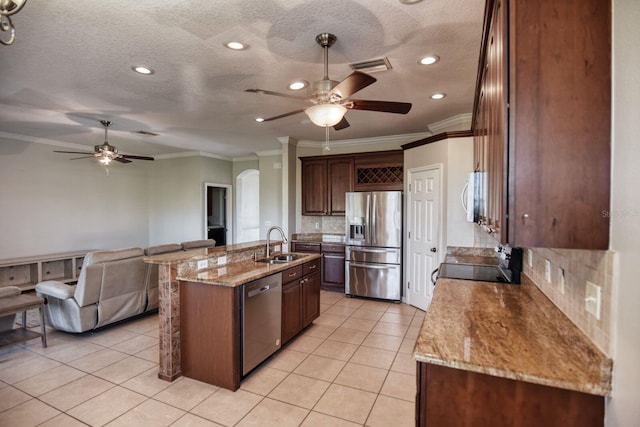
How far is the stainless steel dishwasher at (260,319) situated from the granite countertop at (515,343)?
4.96 ft

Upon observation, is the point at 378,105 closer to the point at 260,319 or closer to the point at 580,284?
the point at 580,284

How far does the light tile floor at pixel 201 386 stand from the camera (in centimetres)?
226

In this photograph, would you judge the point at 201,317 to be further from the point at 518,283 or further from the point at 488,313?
the point at 518,283

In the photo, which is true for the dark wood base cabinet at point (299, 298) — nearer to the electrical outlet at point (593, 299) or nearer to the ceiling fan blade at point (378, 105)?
the ceiling fan blade at point (378, 105)

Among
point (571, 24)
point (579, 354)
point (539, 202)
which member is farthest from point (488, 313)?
point (571, 24)

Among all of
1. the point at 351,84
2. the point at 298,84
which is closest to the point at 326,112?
the point at 351,84

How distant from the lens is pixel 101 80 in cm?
320

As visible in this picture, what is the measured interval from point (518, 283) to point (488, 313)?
3.05ft

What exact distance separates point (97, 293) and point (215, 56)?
9.48 ft

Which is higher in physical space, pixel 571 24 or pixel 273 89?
pixel 273 89

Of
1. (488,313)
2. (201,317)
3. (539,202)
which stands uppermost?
(539,202)

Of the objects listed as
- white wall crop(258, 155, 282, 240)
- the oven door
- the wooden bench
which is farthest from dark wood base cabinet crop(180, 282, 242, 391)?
white wall crop(258, 155, 282, 240)

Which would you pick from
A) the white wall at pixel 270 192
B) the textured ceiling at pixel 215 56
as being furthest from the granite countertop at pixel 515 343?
the white wall at pixel 270 192

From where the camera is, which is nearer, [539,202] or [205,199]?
[539,202]
